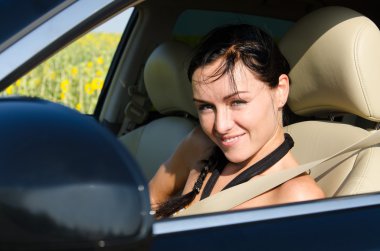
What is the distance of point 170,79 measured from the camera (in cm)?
345

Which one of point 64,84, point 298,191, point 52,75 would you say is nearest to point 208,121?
point 298,191

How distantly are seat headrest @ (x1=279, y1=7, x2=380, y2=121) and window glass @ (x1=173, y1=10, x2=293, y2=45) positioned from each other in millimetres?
795

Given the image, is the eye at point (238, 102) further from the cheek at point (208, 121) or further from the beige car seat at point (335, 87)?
the beige car seat at point (335, 87)

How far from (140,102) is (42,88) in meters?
3.54

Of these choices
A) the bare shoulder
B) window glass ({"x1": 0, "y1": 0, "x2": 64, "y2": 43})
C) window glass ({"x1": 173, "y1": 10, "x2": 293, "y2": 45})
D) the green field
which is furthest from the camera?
the green field

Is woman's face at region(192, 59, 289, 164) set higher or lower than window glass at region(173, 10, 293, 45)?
lower

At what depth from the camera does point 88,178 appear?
1336 millimetres

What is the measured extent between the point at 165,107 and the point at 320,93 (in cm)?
110

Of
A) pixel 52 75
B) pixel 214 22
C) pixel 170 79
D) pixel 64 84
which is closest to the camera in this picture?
pixel 170 79

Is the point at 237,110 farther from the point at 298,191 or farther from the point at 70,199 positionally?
the point at 70,199

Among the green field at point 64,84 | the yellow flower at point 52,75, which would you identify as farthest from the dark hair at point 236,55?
the yellow flower at point 52,75

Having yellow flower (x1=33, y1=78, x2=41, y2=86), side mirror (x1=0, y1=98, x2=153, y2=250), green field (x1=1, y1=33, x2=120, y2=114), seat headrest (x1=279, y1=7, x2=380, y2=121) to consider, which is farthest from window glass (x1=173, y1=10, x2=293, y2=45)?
yellow flower (x1=33, y1=78, x2=41, y2=86)

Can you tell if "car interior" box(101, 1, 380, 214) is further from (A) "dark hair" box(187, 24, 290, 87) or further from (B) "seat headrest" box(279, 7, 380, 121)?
(A) "dark hair" box(187, 24, 290, 87)

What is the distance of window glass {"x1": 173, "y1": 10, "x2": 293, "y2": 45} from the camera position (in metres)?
3.67
